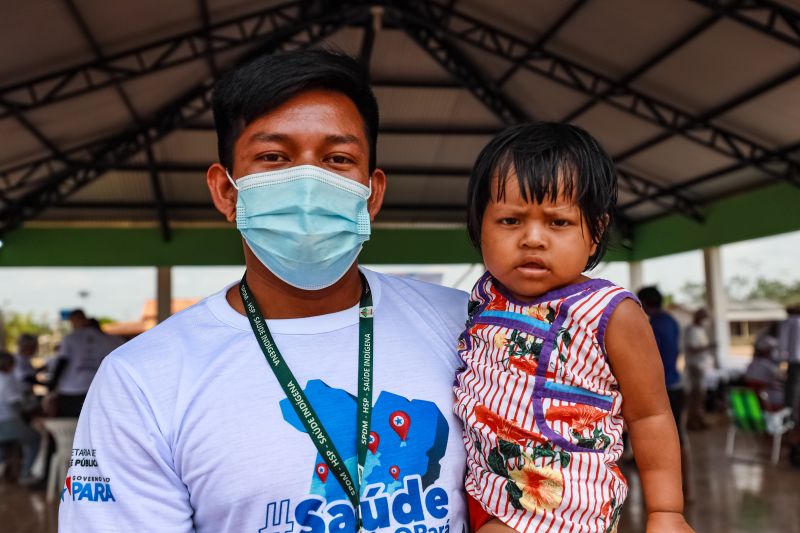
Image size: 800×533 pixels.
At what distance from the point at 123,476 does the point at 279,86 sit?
58cm

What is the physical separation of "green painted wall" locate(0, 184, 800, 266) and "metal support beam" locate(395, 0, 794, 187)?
3087 mm

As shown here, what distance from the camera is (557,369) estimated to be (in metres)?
1.14

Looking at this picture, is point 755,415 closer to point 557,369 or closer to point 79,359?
point 79,359

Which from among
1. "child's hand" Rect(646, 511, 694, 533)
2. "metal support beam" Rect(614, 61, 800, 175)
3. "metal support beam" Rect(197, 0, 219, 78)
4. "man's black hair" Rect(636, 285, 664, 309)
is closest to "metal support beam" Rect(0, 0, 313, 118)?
"metal support beam" Rect(197, 0, 219, 78)

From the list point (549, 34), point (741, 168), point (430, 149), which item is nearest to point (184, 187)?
point (430, 149)

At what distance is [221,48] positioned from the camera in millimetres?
8266

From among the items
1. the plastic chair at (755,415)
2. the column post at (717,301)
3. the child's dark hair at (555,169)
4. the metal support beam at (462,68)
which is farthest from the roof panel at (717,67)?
the child's dark hair at (555,169)

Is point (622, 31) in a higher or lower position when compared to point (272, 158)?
higher

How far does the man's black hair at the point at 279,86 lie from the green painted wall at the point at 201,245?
39.5 ft

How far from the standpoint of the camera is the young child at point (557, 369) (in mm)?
1111

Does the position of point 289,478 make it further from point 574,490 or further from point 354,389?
point 574,490

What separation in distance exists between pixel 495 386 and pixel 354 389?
240mm

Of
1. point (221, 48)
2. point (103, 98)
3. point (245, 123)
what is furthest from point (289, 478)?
point (103, 98)

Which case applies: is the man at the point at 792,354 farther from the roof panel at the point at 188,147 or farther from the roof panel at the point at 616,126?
the roof panel at the point at 188,147
